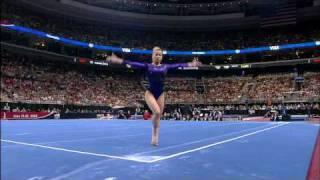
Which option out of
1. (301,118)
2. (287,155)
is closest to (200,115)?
(301,118)

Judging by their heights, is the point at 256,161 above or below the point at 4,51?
below

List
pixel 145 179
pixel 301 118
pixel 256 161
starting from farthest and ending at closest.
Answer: pixel 301 118 < pixel 256 161 < pixel 145 179

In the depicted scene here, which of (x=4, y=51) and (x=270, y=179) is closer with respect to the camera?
(x=270, y=179)

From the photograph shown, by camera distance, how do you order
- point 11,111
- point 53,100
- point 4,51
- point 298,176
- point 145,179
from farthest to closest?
point 4,51
point 53,100
point 11,111
point 298,176
point 145,179

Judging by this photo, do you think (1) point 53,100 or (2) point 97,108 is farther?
(2) point 97,108

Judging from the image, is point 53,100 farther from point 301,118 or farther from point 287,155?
point 287,155

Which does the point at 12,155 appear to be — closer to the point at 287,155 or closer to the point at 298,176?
the point at 298,176

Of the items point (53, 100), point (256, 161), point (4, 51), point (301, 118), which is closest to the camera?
point (256, 161)

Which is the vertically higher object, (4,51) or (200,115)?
(4,51)

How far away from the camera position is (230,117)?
44.5 metres

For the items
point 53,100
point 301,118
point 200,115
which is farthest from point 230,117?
point 53,100

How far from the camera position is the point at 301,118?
38.5 m

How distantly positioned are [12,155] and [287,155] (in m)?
4.93

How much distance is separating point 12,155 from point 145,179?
10.00 feet
